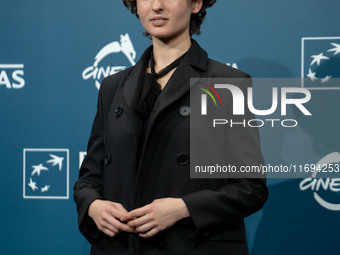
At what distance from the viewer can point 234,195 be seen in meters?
1.04

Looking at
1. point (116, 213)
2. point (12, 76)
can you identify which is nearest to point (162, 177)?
point (116, 213)

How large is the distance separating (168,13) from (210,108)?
10.0 inches

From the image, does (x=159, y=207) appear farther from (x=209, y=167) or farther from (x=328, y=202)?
(x=328, y=202)

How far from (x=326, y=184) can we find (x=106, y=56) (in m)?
1.01

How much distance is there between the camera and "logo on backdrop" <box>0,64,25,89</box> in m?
1.98

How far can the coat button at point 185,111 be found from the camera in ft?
3.53

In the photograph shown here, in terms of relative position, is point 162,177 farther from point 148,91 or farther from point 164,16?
point 164,16

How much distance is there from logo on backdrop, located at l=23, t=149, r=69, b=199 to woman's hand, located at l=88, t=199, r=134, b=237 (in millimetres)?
888

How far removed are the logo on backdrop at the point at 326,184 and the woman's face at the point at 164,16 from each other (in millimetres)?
907

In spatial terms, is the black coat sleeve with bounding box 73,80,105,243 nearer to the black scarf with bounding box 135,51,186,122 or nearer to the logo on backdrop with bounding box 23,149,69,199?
the black scarf with bounding box 135,51,186,122

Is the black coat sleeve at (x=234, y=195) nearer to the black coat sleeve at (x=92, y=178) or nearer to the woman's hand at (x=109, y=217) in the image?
the woman's hand at (x=109, y=217)

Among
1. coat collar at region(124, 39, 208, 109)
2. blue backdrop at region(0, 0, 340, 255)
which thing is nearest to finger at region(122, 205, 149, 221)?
coat collar at region(124, 39, 208, 109)

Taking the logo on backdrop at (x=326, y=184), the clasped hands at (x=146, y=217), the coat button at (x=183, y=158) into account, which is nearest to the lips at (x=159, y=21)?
the coat button at (x=183, y=158)

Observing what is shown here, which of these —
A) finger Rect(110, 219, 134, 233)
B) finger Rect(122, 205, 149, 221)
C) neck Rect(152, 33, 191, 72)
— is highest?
neck Rect(152, 33, 191, 72)
